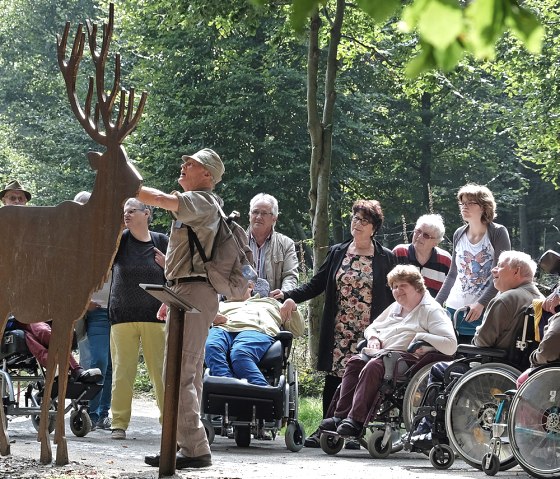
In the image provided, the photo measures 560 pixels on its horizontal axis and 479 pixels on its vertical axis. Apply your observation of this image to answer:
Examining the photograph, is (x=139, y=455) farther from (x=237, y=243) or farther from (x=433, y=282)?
(x=433, y=282)

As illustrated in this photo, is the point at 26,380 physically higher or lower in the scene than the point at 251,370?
lower

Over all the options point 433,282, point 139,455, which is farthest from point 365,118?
point 139,455

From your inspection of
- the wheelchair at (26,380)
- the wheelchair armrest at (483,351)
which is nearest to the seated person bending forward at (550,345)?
the wheelchair armrest at (483,351)

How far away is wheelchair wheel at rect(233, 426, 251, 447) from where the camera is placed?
37.1 feet

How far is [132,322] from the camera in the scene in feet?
38.7

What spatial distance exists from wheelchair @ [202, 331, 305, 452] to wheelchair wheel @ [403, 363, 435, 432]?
3.17 ft

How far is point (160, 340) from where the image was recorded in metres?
11.8

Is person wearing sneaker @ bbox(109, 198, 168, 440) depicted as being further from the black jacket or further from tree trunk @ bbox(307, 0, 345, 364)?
tree trunk @ bbox(307, 0, 345, 364)

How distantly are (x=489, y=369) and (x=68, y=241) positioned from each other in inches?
127

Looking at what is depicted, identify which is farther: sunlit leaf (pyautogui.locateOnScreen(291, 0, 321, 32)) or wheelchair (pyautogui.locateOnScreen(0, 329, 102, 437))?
wheelchair (pyautogui.locateOnScreen(0, 329, 102, 437))

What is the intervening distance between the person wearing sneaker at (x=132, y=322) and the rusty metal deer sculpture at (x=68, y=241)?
2900 millimetres

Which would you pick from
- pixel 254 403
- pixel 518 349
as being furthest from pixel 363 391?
pixel 518 349

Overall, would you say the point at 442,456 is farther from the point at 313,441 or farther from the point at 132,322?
the point at 132,322

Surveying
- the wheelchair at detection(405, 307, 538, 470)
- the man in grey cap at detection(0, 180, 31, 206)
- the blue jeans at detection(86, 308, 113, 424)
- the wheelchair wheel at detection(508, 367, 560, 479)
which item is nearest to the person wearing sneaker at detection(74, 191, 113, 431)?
the blue jeans at detection(86, 308, 113, 424)
